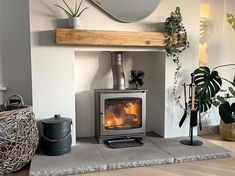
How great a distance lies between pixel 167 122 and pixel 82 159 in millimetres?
1346

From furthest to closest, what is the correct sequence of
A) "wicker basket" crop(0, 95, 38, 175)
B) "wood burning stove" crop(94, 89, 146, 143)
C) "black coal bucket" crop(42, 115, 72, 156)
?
"wood burning stove" crop(94, 89, 146, 143), "black coal bucket" crop(42, 115, 72, 156), "wicker basket" crop(0, 95, 38, 175)

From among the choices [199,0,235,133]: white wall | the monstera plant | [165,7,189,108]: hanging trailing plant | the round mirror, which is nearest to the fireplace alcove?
[165,7,189,108]: hanging trailing plant

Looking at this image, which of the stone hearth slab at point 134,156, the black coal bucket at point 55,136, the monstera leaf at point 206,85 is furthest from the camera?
the monstera leaf at point 206,85

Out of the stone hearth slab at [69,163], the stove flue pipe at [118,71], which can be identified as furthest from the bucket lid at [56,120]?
the stove flue pipe at [118,71]

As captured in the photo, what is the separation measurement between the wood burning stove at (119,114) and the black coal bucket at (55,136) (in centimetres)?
51

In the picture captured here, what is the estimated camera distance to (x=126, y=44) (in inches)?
123

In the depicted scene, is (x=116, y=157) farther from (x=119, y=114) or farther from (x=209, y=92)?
(x=209, y=92)

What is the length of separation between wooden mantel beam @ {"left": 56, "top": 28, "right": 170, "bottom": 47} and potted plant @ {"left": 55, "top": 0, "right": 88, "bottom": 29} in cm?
8

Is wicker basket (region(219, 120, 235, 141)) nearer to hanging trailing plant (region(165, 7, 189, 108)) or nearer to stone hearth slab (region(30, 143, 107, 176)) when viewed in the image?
hanging trailing plant (region(165, 7, 189, 108))

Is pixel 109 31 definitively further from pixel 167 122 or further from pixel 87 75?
pixel 167 122

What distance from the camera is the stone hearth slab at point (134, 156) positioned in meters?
2.66

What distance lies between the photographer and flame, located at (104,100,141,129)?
3.30 meters

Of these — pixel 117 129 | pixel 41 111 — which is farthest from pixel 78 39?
pixel 117 129

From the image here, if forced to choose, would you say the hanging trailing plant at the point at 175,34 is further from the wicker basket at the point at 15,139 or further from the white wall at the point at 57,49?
the wicker basket at the point at 15,139
